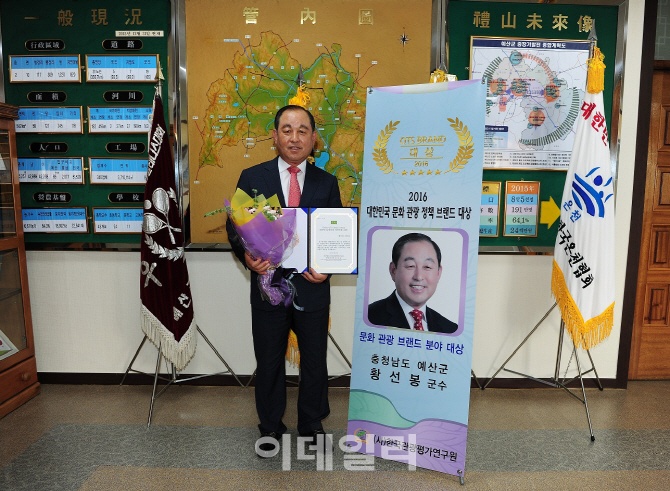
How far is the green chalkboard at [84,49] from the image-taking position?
2.85 meters

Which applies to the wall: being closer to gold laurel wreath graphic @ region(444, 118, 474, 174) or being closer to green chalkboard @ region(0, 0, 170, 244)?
green chalkboard @ region(0, 0, 170, 244)

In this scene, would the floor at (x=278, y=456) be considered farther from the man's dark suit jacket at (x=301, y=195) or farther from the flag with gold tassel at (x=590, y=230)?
the man's dark suit jacket at (x=301, y=195)

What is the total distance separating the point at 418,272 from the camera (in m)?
2.05

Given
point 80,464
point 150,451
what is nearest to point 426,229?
point 150,451

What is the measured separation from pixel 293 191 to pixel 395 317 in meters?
0.80

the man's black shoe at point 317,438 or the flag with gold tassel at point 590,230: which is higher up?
the flag with gold tassel at point 590,230

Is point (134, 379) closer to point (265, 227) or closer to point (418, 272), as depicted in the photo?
point (265, 227)

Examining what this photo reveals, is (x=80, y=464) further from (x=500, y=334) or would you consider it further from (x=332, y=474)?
(x=500, y=334)

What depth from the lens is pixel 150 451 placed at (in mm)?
2262

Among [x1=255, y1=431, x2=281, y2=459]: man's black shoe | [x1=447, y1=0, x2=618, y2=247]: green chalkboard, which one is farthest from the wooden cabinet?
[x1=447, y1=0, x2=618, y2=247]: green chalkboard

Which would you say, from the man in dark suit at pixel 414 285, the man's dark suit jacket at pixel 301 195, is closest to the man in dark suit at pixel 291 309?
the man's dark suit jacket at pixel 301 195

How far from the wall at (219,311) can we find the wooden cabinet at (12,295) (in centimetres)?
21

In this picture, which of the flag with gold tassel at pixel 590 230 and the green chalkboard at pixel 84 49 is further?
the green chalkboard at pixel 84 49

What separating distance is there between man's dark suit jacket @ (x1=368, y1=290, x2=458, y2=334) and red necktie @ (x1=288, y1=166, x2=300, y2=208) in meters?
0.63
